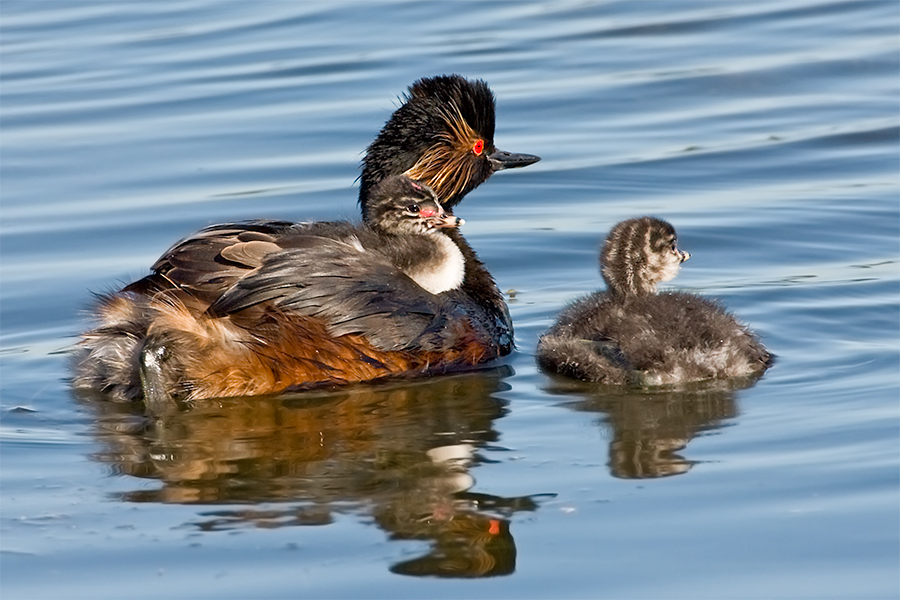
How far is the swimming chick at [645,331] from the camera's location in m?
7.25

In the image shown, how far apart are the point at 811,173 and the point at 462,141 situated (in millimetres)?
3582

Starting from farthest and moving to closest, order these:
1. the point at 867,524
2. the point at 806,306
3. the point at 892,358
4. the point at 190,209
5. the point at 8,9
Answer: the point at 8,9 < the point at 190,209 < the point at 806,306 < the point at 892,358 < the point at 867,524

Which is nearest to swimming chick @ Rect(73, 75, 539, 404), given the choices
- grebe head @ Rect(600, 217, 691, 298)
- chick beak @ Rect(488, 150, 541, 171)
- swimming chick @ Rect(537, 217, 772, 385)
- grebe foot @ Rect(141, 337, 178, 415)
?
grebe foot @ Rect(141, 337, 178, 415)

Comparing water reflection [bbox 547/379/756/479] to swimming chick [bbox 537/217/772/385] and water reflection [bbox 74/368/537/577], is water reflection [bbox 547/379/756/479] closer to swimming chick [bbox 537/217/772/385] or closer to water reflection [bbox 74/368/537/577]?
swimming chick [bbox 537/217/772/385]

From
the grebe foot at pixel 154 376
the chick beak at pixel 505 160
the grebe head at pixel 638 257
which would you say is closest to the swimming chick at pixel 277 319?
the grebe foot at pixel 154 376

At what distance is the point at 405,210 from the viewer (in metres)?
7.80

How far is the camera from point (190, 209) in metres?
10.8

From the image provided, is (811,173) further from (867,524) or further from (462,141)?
(867,524)

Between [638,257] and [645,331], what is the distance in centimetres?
48

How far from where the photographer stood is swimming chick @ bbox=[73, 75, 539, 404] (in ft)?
23.6

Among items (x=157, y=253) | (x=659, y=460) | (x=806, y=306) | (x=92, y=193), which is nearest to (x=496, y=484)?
(x=659, y=460)

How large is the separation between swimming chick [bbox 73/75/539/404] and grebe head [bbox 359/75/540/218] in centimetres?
72

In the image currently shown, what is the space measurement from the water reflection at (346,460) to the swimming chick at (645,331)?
44 cm

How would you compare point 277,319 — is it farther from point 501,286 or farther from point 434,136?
point 501,286
